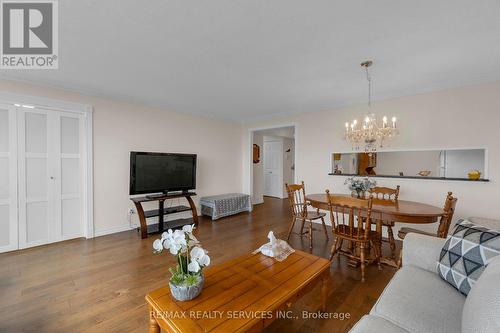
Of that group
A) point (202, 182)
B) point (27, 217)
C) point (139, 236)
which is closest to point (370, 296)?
point (139, 236)

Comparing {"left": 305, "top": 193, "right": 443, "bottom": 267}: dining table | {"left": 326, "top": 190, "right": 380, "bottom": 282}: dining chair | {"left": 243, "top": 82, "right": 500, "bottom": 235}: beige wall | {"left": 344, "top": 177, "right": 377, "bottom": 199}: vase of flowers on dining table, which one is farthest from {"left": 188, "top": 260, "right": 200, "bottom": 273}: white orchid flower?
{"left": 243, "top": 82, "right": 500, "bottom": 235}: beige wall

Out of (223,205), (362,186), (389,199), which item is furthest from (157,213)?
(389,199)

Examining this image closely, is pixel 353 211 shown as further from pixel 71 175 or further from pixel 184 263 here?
pixel 71 175

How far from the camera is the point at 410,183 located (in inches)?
131

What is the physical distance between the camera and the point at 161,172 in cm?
388

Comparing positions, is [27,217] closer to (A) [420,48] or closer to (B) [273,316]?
(B) [273,316]

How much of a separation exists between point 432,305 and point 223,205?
12.3 feet

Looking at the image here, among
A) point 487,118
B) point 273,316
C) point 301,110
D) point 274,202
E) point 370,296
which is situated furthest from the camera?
point 274,202

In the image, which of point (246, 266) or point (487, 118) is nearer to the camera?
point (246, 266)

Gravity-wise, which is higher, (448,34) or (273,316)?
(448,34)

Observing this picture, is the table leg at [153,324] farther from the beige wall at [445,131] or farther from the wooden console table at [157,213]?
the beige wall at [445,131]

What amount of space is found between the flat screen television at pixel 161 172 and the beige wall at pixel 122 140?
35 centimetres

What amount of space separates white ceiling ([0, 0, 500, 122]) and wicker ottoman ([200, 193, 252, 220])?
2.18 metres

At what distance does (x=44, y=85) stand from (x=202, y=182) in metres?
2.95
